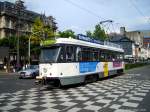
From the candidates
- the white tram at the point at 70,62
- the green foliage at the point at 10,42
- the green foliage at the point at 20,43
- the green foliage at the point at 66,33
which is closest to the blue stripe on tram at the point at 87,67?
the white tram at the point at 70,62

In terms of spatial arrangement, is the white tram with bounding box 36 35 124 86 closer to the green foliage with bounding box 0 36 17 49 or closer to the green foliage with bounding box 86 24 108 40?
the green foliage with bounding box 86 24 108 40

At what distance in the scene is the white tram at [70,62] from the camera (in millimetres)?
15188

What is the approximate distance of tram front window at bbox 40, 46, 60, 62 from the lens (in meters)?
15.3

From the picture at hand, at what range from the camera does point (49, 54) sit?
15664 millimetres

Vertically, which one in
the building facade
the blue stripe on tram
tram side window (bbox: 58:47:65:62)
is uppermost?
the building facade

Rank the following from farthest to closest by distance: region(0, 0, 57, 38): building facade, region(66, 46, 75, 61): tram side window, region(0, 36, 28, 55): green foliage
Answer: region(0, 0, 57, 38): building facade, region(0, 36, 28, 55): green foliage, region(66, 46, 75, 61): tram side window

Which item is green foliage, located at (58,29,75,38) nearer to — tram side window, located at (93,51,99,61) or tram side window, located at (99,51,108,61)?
tram side window, located at (99,51,108,61)

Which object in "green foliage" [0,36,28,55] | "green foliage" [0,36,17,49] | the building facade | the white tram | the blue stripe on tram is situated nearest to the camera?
the white tram

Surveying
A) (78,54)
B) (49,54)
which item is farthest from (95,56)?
(49,54)

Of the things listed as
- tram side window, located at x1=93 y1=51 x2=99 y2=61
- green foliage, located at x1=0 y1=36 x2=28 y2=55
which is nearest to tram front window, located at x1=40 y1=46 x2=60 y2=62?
tram side window, located at x1=93 y1=51 x2=99 y2=61

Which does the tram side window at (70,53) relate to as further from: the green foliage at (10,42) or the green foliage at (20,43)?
the green foliage at (10,42)

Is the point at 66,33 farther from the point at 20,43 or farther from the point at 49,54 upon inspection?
the point at 49,54

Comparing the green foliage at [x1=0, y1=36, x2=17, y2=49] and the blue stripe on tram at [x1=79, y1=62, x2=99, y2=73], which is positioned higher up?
the green foliage at [x1=0, y1=36, x2=17, y2=49]

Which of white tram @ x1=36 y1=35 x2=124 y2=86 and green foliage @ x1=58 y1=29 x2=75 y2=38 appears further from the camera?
green foliage @ x1=58 y1=29 x2=75 y2=38
